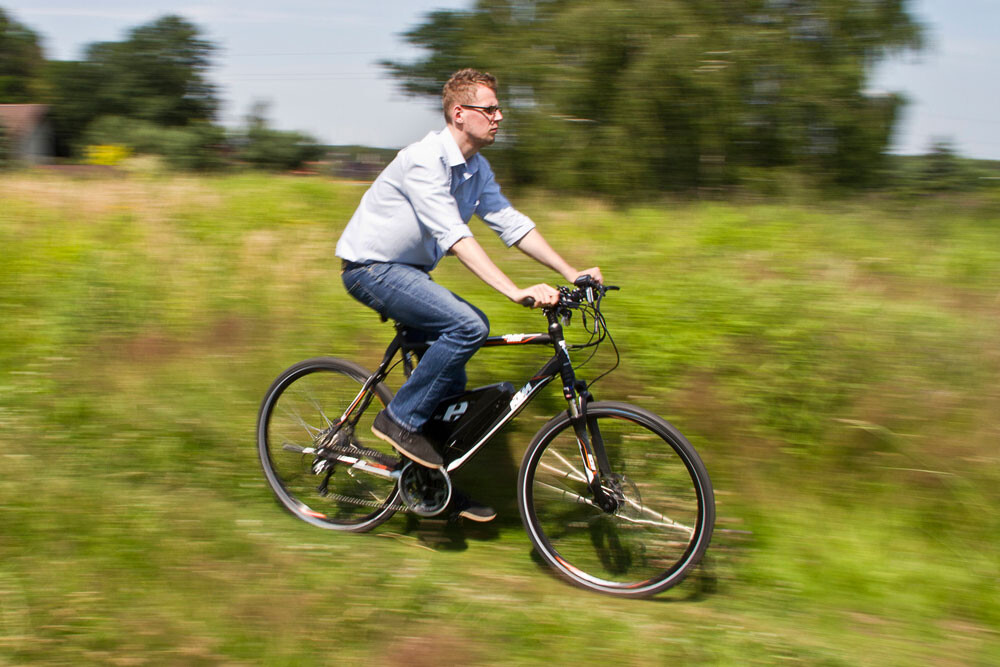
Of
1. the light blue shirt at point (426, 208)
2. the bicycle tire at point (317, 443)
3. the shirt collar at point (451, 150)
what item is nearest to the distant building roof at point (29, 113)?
the bicycle tire at point (317, 443)

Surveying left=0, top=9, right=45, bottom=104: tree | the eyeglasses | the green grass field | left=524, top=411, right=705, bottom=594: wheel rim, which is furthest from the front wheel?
left=0, top=9, right=45, bottom=104: tree

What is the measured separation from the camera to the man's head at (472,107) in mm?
3938

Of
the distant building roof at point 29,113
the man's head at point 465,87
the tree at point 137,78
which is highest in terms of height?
the man's head at point 465,87

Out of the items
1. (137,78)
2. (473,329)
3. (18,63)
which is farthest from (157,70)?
(473,329)

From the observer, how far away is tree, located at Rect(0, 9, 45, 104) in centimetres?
5250

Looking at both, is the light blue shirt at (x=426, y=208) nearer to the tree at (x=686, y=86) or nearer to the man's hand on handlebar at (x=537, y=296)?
the man's hand on handlebar at (x=537, y=296)

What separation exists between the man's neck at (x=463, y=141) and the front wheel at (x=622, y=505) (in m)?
1.28

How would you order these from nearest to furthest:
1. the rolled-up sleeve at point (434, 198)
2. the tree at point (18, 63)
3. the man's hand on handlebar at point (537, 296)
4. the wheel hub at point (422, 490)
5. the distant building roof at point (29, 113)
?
the man's hand on handlebar at point (537, 296)
the rolled-up sleeve at point (434, 198)
the wheel hub at point (422, 490)
the distant building roof at point (29, 113)
the tree at point (18, 63)

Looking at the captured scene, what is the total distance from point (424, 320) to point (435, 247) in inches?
15.7

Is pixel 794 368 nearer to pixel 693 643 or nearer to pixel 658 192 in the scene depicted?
pixel 693 643

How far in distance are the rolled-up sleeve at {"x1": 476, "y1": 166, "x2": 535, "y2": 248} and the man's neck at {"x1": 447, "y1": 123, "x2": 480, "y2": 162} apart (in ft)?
0.97

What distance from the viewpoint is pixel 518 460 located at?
5223 mm

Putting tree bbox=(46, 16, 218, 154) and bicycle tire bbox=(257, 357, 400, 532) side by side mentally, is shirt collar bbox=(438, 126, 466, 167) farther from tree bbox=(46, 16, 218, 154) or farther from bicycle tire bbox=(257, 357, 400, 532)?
tree bbox=(46, 16, 218, 154)

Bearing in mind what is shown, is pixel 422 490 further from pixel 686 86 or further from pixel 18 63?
A: pixel 18 63
